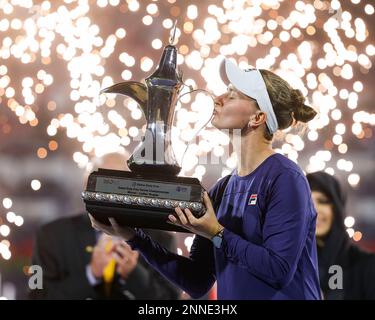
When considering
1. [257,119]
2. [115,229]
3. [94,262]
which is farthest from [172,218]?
[94,262]

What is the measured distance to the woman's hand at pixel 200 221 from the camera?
3.99 ft

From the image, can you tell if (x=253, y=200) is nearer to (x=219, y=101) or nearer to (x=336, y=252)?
(x=219, y=101)

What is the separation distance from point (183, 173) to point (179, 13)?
62 centimetres

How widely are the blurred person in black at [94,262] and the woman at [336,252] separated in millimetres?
561

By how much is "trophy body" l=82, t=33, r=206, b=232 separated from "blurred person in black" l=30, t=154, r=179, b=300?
Answer: 0.84 metres

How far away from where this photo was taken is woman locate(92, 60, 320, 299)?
1247 mm

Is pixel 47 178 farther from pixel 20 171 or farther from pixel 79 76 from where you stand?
pixel 79 76

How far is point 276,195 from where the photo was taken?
1276 millimetres

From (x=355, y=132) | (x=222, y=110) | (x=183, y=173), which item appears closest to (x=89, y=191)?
(x=222, y=110)

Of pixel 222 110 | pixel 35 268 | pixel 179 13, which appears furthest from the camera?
pixel 179 13

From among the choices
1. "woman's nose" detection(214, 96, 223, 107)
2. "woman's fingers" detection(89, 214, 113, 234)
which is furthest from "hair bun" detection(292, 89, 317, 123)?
"woman's fingers" detection(89, 214, 113, 234)

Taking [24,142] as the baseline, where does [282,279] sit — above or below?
below

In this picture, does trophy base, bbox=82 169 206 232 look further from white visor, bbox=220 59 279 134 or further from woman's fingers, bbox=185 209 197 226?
white visor, bbox=220 59 279 134

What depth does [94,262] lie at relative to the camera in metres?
2.20
